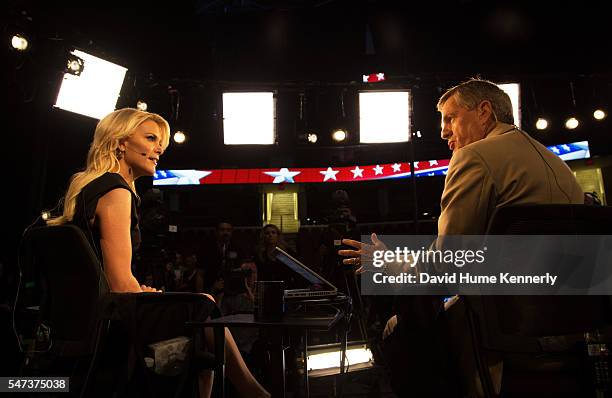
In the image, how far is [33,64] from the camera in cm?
512

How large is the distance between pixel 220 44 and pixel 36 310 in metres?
11.9

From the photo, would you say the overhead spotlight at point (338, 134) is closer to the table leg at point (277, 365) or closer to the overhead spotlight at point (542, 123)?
the overhead spotlight at point (542, 123)

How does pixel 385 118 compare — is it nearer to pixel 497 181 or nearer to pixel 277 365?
pixel 497 181

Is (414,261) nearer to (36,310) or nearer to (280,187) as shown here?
(36,310)

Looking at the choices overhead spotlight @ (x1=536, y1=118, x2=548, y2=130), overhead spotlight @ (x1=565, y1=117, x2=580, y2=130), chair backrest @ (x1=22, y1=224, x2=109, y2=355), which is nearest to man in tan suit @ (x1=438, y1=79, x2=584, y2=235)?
chair backrest @ (x1=22, y1=224, x2=109, y2=355)

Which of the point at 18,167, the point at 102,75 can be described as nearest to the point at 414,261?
the point at 102,75

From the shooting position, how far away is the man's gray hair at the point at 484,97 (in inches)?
61.9

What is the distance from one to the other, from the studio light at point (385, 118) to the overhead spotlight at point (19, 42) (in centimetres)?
419

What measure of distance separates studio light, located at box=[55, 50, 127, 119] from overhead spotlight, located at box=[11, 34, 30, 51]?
0.45m

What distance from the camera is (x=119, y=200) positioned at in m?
1.45

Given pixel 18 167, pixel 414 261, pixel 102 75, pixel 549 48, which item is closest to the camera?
pixel 414 261

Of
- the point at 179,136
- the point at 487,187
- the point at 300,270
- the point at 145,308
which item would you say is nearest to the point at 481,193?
the point at 487,187

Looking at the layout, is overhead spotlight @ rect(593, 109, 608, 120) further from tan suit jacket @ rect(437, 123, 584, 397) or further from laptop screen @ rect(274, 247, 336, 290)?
laptop screen @ rect(274, 247, 336, 290)

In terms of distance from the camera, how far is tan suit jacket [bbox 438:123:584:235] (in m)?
1.19
